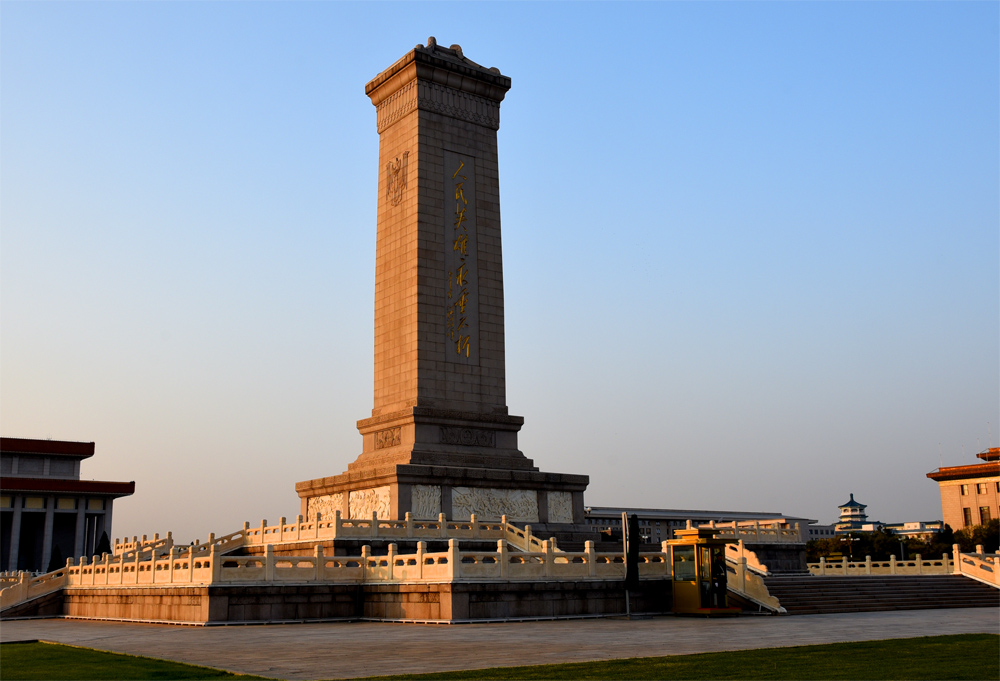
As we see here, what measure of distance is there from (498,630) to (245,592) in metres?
6.14

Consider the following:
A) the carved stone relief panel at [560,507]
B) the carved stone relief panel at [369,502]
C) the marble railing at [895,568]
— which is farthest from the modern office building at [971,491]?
the carved stone relief panel at [369,502]

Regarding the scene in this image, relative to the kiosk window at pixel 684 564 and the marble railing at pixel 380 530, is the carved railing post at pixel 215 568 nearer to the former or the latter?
the marble railing at pixel 380 530

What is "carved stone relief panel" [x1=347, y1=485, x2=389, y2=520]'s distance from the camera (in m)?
30.8

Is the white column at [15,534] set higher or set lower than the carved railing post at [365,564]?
Result: higher

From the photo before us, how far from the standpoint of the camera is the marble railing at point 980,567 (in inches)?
1116

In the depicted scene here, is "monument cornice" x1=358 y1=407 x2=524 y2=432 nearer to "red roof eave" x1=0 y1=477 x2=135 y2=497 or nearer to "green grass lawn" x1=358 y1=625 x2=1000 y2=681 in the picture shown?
"green grass lawn" x1=358 y1=625 x2=1000 y2=681

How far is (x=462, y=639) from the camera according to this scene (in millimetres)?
16453

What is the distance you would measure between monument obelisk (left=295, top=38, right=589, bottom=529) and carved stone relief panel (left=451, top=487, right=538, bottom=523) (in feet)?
0.13

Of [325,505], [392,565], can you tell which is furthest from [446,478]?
[392,565]

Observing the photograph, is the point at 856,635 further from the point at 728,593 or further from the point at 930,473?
the point at 930,473

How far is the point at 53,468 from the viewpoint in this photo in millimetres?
68062

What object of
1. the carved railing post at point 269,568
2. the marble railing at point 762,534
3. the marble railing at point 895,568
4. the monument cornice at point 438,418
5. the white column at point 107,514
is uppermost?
the monument cornice at point 438,418

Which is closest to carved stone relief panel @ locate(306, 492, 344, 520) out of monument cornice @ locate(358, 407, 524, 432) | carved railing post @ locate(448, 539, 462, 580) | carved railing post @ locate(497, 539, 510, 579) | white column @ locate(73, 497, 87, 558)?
monument cornice @ locate(358, 407, 524, 432)

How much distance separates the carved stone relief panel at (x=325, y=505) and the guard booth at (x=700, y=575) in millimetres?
13564
